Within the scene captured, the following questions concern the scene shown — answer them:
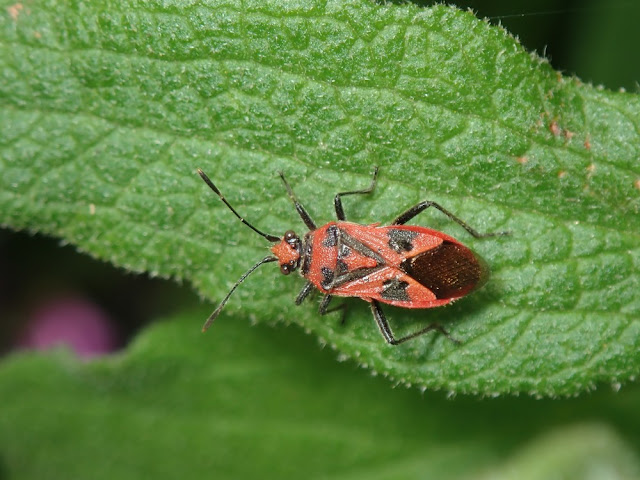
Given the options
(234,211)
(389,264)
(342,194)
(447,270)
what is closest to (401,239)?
(389,264)

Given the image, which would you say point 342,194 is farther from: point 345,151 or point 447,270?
point 447,270

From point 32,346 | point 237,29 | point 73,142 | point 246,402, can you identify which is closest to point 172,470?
point 246,402

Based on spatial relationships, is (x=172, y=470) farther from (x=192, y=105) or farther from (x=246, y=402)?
(x=192, y=105)

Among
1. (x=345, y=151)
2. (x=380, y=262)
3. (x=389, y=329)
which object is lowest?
(x=389, y=329)

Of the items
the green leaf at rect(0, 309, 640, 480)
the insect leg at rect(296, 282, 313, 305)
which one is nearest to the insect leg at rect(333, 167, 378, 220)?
the insect leg at rect(296, 282, 313, 305)

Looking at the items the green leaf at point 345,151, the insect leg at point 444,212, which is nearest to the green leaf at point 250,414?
the green leaf at point 345,151

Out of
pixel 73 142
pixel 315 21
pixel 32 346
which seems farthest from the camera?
pixel 32 346
